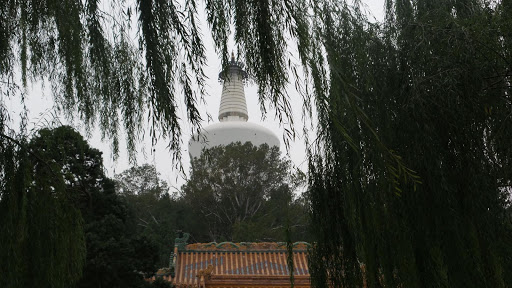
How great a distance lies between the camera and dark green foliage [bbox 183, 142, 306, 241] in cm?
1507

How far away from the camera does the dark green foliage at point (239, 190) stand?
1507cm

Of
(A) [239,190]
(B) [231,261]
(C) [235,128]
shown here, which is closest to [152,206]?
(A) [239,190]

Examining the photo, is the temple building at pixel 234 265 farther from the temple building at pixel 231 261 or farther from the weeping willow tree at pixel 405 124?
the weeping willow tree at pixel 405 124

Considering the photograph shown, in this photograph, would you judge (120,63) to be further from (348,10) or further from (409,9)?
(409,9)

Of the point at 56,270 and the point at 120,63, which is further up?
the point at 120,63

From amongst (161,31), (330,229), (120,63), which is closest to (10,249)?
(120,63)

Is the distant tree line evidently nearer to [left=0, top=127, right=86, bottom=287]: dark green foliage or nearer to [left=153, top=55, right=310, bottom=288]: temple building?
[left=0, top=127, right=86, bottom=287]: dark green foliage

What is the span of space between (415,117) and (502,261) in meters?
0.72

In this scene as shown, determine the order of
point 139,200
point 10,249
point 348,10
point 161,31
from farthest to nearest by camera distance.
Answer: point 139,200 < point 348,10 < point 10,249 < point 161,31

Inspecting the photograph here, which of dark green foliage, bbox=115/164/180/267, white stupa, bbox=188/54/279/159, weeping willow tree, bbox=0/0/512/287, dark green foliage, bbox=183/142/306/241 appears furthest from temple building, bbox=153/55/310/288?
white stupa, bbox=188/54/279/159

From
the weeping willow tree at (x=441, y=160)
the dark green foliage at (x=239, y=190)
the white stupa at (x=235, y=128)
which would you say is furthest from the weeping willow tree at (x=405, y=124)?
the white stupa at (x=235, y=128)

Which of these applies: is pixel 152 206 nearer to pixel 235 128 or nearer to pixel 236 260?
pixel 235 128

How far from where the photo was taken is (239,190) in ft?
50.2

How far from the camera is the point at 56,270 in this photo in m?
1.93
